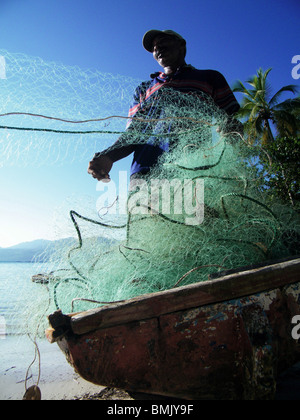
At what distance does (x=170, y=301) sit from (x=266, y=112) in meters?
21.5

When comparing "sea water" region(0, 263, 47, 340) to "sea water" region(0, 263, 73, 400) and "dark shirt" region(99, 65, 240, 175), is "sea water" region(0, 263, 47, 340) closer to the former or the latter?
"sea water" region(0, 263, 73, 400)

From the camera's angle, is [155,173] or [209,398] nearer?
[209,398]

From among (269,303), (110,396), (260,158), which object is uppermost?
(260,158)

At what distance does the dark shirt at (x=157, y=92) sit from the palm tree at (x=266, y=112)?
56.1ft

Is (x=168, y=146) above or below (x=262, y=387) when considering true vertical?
above

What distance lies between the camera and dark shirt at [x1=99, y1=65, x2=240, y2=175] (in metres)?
2.43

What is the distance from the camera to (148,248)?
1695 mm

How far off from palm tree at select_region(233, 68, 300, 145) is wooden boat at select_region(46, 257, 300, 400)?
Answer: 19052 millimetres

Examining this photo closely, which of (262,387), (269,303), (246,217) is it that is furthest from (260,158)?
(262,387)

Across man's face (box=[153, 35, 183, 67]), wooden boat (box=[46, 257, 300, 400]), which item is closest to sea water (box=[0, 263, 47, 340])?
wooden boat (box=[46, 257, 300, 400])

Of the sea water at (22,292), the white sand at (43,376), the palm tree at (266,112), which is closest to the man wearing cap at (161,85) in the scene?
the sea water at (22,292)

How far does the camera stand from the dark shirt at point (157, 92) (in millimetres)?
2426

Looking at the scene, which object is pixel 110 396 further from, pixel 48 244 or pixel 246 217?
pixel 246 217
